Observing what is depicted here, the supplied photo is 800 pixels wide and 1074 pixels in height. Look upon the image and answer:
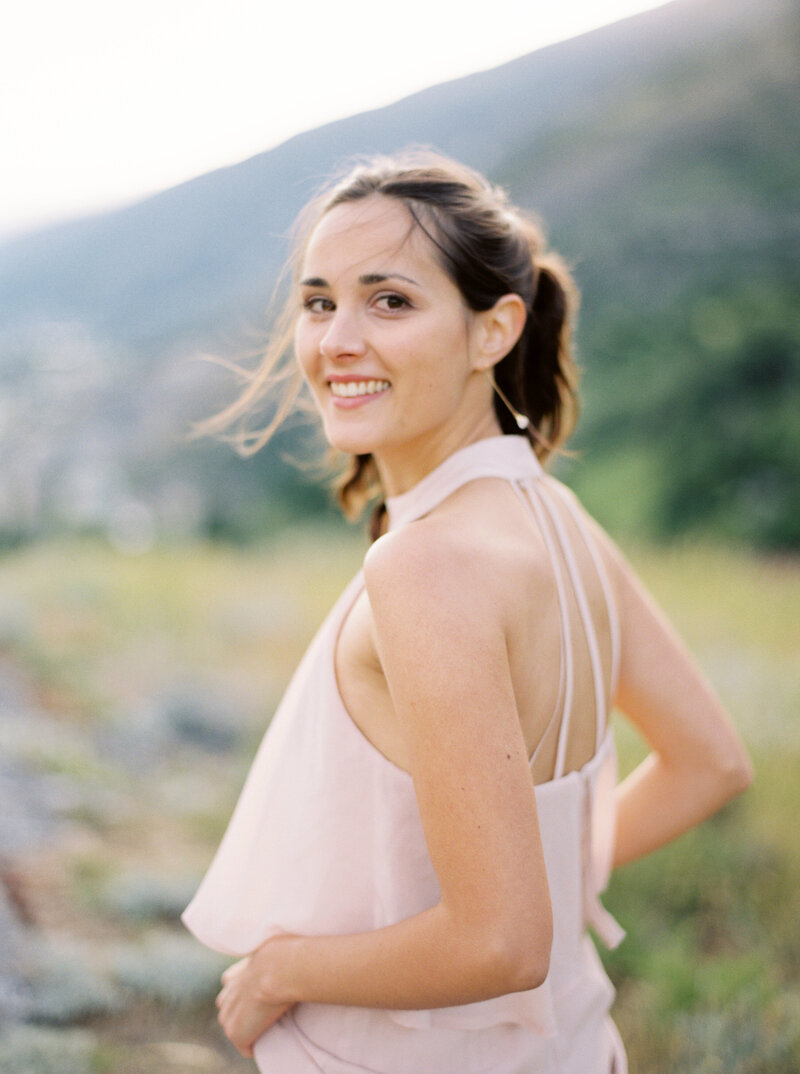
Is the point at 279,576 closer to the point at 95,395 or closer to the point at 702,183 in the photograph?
the point at 95,395

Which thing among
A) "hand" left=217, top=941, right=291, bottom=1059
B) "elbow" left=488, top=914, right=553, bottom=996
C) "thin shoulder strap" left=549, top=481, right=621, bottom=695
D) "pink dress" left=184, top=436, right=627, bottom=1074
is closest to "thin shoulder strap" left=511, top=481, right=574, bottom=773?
"pink dress" left=184, top=436, right=627, bottom=1074

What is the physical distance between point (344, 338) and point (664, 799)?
0.95 m

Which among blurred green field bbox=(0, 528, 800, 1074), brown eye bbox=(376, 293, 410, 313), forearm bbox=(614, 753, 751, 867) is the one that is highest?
brown eye bbox=(376, 293, 410, 313)

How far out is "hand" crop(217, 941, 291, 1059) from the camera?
1118 millimetres

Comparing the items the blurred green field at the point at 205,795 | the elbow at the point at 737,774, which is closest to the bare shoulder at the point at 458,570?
the elbow at the point at 737,774

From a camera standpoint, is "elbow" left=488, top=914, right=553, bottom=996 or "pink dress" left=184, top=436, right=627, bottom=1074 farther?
"pink dress" left=184, top=436, right=627, bottom=1074

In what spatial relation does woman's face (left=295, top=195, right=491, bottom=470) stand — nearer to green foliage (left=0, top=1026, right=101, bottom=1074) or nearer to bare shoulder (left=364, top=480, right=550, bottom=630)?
bare shoulder (left=364, top=480, right=550, bottom=630)

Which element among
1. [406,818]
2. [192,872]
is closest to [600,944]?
[192,872]

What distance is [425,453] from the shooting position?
126cm

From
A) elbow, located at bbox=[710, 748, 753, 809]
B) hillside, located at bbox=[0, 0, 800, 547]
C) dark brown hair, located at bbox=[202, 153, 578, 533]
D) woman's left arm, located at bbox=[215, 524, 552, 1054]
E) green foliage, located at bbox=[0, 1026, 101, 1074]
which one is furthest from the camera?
hillside, located at bbox=[0, 0, 800, 547]

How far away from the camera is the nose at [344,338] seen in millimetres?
1139

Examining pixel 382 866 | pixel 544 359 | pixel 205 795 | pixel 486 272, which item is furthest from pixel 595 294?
pixel 382 866

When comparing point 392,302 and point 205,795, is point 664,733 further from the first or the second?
point 205,795

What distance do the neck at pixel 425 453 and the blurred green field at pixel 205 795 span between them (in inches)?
66.8
